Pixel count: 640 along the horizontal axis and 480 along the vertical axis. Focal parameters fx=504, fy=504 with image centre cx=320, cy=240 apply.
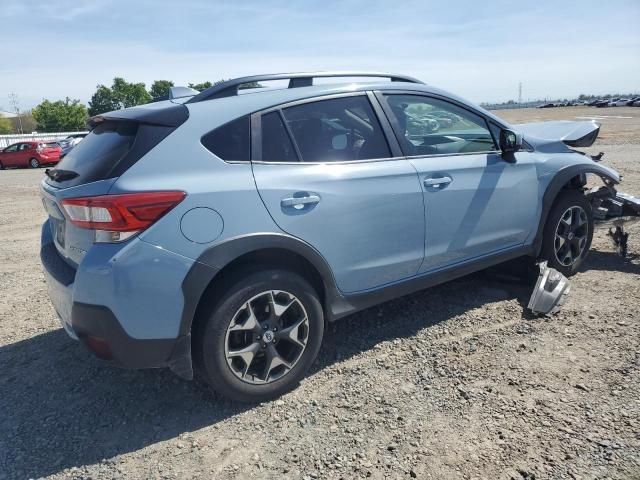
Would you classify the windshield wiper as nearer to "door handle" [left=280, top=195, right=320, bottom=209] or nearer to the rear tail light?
the rear tail light

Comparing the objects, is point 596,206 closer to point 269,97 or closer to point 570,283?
point 570,283

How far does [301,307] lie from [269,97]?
1274 mm

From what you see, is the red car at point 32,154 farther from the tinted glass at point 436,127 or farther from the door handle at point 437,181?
the door handle at point 437,181

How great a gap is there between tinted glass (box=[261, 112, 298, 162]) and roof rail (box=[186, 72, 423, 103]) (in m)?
Result: 0.34

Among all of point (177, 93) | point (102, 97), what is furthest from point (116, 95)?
point (177, 93)

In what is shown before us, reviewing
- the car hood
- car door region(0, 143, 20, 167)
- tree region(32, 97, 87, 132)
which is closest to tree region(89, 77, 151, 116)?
tree region(32, 97, 87, 132)

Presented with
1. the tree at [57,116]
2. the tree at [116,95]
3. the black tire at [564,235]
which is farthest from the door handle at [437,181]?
the tree at [116,95]

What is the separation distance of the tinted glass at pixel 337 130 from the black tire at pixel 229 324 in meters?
0.77

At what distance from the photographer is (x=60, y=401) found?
3.10 m

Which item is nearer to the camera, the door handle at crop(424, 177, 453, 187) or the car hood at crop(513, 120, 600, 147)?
the door handle at crop(424, 177, 453, 187)

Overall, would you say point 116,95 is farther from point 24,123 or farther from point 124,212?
point 124,212

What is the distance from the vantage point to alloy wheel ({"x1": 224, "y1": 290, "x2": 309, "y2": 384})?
2.80 metres

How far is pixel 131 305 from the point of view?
247 centimetres

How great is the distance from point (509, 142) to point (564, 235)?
1.17 meters
